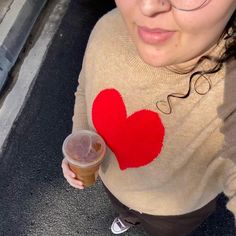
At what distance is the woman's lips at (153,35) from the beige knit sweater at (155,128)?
16 cm

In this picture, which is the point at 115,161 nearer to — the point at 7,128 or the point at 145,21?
the point at 145,21

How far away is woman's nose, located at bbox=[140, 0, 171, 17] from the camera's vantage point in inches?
32.5

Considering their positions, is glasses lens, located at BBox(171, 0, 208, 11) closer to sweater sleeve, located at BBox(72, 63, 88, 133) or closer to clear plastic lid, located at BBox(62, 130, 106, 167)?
clear plastic lid, located at BBox(62, 130, 106, 167)

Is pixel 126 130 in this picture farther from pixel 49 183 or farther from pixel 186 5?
pixel 49 183

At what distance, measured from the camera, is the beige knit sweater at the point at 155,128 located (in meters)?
1.03

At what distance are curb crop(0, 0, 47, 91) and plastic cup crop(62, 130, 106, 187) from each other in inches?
54.9

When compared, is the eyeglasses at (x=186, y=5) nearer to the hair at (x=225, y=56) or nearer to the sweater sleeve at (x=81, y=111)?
the hair at (x=225, y=56)

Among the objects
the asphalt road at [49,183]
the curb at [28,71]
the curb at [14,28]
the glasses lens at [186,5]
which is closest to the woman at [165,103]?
the glasses lens at [186,5]

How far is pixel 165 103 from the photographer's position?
3.60ft

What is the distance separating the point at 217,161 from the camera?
1132 millimetres

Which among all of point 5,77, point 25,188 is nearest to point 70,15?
point 5,77

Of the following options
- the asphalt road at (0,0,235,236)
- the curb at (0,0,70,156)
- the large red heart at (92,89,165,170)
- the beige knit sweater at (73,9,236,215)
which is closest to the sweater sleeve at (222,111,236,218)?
the beige knit sweater at (73,9,236,215)

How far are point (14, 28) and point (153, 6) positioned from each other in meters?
2.19

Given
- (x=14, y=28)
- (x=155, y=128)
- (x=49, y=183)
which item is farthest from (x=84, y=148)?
(x=14, y=28)
